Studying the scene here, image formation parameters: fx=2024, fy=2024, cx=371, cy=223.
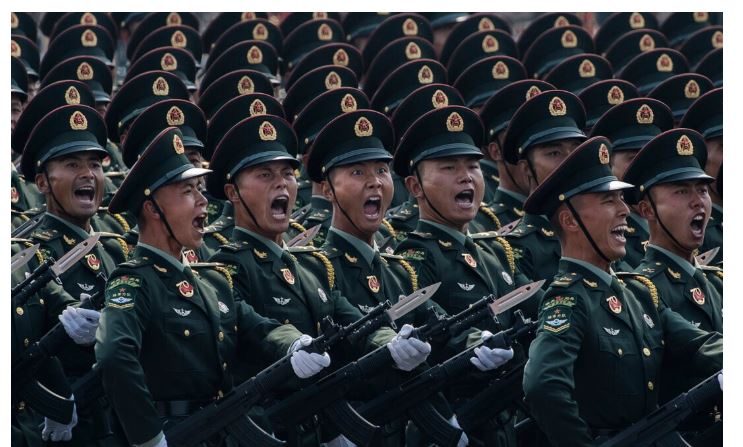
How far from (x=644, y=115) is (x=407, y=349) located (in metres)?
4.57

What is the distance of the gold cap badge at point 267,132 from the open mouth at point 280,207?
498 millimetres

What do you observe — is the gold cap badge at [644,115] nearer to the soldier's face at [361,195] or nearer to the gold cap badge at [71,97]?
the soldier's face at [361,195]

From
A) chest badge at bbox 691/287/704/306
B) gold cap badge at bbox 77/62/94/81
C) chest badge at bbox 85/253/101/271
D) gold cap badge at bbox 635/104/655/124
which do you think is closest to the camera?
chest badge at bbox 691/287/704/306

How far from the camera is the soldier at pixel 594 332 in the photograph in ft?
39.9

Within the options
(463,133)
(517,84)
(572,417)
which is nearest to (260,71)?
(517,84)

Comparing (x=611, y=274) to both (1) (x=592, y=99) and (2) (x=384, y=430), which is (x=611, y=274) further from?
(1) (x=592, y=99)

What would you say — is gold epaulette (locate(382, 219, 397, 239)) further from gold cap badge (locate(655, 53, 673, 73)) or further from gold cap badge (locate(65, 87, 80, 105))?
gold cap badge (locate(655, 53, 673, 73))

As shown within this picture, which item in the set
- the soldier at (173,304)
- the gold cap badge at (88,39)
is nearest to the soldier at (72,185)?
the soldier at (173,304)

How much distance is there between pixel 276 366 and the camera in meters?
12.8

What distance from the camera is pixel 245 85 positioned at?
18062mm

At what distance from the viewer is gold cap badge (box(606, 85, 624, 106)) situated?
1794 cm

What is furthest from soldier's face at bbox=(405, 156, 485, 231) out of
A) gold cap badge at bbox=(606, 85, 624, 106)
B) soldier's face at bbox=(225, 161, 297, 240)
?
gold cap badge at bbox=(606, 85, 624, 106)

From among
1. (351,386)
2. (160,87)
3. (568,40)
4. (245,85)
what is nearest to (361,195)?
(351,386)

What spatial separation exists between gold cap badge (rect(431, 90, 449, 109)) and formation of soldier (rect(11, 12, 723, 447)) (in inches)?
1.4
